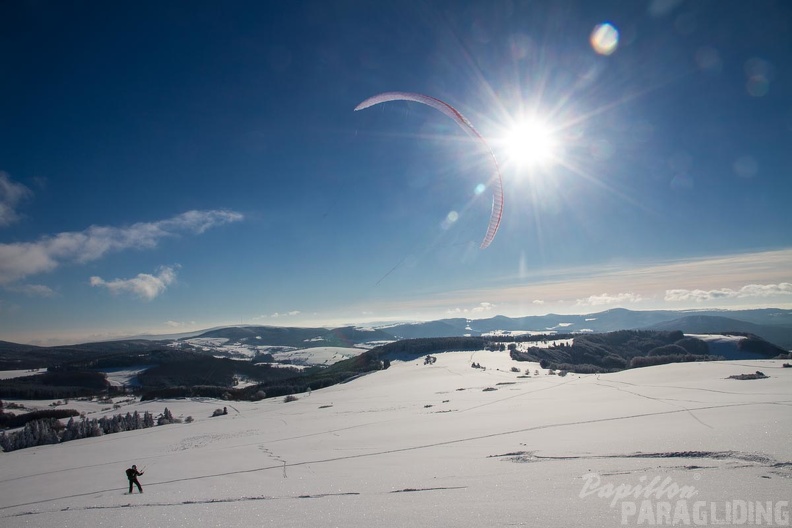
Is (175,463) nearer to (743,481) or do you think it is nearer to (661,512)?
(661,512)

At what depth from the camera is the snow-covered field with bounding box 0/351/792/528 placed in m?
6.21

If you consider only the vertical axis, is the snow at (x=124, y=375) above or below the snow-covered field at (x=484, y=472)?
below

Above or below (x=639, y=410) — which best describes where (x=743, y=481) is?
above

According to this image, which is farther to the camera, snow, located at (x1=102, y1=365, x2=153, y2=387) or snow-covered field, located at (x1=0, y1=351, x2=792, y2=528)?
snow, located at (x1=102, y1=365, x2=153, y2=387)

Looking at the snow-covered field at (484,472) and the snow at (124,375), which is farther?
the snow at (124,375)

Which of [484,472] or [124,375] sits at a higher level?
[484,472]

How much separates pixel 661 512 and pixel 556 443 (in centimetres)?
507

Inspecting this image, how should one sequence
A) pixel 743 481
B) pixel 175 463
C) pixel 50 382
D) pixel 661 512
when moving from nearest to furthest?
pixel 661 512
pixel 743 481
pixel 175 463
pixel 50 382

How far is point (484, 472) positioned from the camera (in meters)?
8.98

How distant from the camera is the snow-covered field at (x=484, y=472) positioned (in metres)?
6.21

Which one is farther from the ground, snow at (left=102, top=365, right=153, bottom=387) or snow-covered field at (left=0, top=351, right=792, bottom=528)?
snow-covered field at (left=0, top=351, right=792, bottom=528)

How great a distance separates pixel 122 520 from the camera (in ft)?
29.1

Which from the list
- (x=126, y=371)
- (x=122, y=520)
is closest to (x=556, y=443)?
(x=122, y=520)

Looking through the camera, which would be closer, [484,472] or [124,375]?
[484,472]
